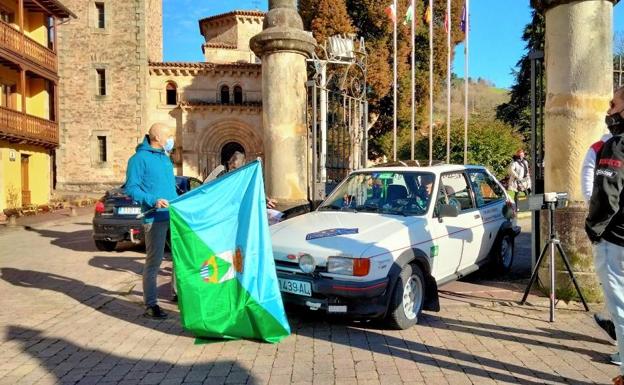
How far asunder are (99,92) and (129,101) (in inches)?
86.1

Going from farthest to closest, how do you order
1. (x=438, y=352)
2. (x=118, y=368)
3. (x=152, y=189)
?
(x=152, y=189)
(x=438, y=352)
(x=118, y=368)

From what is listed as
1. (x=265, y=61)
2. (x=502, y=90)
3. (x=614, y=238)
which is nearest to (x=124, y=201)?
(x=265, y=61)

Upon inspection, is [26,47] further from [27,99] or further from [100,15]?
[100,15]

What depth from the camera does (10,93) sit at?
22922 millimetres

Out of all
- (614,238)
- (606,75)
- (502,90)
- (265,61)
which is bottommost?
(614,238)

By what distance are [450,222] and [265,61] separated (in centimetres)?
418

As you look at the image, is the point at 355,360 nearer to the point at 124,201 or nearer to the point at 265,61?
the point at 265,61

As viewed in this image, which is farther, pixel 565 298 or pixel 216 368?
pixel 565 298

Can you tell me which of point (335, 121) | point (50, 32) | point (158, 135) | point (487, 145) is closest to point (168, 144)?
point (158, 135)

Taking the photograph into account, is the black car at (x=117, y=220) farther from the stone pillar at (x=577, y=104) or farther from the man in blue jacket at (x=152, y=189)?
the stone pillar at (x=577, y=104)

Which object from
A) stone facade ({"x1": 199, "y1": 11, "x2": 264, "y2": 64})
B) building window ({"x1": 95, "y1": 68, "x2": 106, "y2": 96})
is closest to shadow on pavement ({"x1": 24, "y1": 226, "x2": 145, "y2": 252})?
building window ({"x1": 95, "y1": 68, "x2": 106, "y2": 96})

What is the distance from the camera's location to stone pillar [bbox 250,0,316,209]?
8.12 metres

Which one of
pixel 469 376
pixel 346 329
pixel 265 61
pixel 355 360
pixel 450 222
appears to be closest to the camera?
pixel 469 376

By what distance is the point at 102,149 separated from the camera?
32.1m
